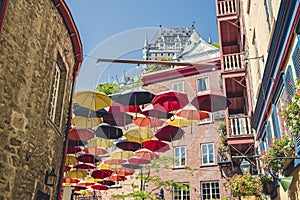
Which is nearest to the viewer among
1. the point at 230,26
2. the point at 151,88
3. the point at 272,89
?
the point at 272,89

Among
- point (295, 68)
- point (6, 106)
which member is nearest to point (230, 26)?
point (295, 68)

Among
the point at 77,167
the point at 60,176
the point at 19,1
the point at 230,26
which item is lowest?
the point at 60,176

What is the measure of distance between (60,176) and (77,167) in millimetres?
4008

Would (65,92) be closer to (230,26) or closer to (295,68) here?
(295,68)

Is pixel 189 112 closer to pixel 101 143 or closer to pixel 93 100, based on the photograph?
pixel 93 100

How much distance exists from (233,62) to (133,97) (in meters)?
7.61

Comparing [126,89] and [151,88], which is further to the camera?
[151,88]

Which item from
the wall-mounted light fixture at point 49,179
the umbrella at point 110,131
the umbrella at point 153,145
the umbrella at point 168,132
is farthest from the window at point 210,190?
the wall-mounted light fixture at point 49,179

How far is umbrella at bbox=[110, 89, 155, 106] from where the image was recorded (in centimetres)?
788

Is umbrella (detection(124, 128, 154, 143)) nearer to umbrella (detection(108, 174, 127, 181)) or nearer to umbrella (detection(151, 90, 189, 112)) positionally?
umbrella (detection(151, 90, 189, 112))

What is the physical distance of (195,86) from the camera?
2294cm

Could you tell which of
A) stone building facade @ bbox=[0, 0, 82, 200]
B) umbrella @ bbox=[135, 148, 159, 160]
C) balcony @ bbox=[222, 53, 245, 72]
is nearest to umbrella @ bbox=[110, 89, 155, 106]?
stone building facade @ bbox=[0, 0, 82, 200]

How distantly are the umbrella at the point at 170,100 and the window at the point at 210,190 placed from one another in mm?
12243

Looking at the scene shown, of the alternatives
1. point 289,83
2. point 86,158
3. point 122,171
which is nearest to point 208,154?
point 122,171
